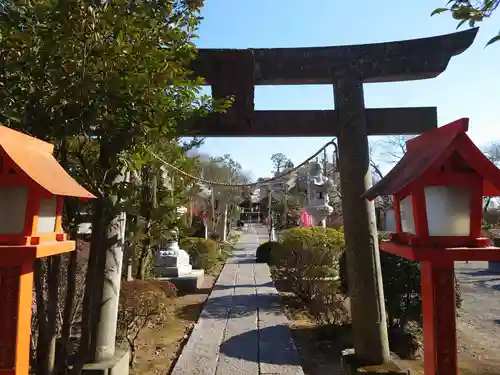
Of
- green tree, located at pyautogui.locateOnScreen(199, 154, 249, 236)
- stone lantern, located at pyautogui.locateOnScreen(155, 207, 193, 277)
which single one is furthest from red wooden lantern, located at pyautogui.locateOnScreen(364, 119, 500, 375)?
green tree, located at pyautogui.locateOnScreen(199, 154, 249, 236)

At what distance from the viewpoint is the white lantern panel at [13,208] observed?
177 cm

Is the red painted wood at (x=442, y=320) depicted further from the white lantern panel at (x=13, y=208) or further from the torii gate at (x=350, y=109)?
the torii gate at (x=350, y=109)

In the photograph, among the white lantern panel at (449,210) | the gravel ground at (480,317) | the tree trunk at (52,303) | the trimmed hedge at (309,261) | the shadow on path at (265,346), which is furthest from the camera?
the trimmed hedge at (309,261)

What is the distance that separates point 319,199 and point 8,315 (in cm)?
1664

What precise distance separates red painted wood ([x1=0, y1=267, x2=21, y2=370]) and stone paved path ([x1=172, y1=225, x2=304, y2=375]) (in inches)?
98.3

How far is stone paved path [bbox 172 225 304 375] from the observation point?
4.12m

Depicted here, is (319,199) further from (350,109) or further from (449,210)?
(449,210)

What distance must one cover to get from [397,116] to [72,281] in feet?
11.9

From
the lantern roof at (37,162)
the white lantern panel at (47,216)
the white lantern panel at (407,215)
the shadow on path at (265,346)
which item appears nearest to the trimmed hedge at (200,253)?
the shadow on path at (265,346)

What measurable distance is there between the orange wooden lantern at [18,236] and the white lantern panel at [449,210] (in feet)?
5.79

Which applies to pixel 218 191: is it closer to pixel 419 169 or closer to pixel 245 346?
pixel 245 346

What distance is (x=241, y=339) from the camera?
5.16m

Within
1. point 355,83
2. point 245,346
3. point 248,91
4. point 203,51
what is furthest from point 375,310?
point 203,51

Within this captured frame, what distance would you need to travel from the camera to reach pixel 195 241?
1377cm
